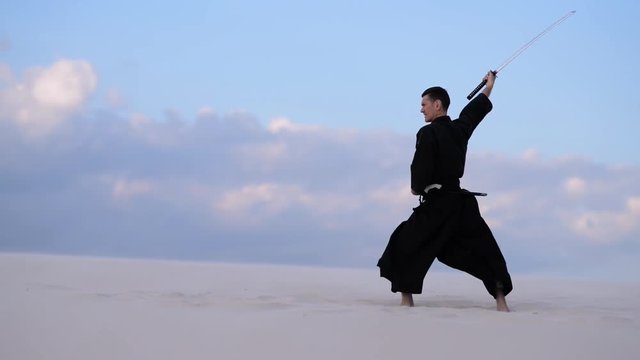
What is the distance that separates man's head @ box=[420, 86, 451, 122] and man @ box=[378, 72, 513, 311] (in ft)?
0.24

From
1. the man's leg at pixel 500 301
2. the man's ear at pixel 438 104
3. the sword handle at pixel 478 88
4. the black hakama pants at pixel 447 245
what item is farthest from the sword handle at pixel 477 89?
the man's leg at pixel 500 301

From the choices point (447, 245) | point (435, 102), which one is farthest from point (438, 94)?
point (447, 245)

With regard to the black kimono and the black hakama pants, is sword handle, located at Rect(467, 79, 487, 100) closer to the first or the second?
the black kimono

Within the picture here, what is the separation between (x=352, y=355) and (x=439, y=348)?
398mm

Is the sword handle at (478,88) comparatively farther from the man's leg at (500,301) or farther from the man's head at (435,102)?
the man's leg at (500,301)

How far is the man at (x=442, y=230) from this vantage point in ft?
15.8

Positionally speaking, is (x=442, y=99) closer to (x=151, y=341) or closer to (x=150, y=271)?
(x=151, y=341)

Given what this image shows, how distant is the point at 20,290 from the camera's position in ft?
14.9

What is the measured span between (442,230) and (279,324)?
173cm

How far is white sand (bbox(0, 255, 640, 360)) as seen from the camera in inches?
116

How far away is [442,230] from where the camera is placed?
486 cm

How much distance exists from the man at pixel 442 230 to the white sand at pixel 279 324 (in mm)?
312

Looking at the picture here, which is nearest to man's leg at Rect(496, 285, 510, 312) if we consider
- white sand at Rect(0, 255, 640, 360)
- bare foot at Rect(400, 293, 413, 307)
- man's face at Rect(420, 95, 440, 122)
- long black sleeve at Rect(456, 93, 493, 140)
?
white sand at Rect(0, 255, 640, 360)

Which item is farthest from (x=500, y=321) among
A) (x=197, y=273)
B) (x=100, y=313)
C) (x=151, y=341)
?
(x=197, y=273)
